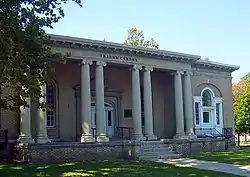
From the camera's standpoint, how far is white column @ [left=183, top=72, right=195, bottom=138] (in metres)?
25.6

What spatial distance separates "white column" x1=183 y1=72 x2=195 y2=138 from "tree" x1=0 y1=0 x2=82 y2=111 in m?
15.0

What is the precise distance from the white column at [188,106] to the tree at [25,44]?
1499 centimetres

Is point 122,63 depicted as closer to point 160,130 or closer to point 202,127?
point 160,130

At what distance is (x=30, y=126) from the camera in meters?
19.6

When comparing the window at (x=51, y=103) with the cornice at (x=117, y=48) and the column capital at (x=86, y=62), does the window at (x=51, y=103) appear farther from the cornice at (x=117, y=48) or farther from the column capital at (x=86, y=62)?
the cornice at (x=117, y=48)

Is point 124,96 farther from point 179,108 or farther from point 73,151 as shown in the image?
point 73,151

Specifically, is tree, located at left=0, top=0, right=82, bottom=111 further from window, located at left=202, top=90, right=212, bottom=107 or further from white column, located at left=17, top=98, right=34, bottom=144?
window, located at left=202, top=90, right=212, bottom=107

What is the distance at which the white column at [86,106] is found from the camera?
20.8 m

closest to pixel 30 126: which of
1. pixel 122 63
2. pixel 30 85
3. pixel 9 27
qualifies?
pixel 122 63

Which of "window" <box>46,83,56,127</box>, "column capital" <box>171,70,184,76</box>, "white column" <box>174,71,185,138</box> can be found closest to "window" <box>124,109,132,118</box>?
"white column" <box>174,71,185,138</box>

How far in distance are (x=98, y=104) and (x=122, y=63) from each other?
10.2 ft

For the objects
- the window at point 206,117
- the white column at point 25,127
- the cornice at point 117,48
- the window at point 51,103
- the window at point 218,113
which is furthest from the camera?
the window at point 218,113

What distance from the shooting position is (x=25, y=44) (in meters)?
11.7

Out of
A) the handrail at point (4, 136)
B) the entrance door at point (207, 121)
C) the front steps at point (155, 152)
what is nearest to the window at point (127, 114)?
the front steps at point (155, 152)
